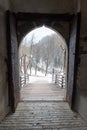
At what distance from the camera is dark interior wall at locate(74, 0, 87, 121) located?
3.91 metres

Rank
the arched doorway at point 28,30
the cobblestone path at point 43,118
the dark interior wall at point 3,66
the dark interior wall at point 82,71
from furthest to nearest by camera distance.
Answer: the arched doorway at point 28,30
the dark interior wall at point 82,71
the dark interior wall at point 3,66
the cobblestone path at point 43,118

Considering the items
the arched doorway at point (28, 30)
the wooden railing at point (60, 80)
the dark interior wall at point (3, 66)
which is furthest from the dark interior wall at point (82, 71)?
the wooden railing at point (60, 80)

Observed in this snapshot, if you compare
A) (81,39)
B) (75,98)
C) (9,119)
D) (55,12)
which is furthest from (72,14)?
(9,119)

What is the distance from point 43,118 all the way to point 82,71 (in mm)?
1413

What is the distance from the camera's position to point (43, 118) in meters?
3.98

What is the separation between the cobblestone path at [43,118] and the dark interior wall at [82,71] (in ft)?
0.87

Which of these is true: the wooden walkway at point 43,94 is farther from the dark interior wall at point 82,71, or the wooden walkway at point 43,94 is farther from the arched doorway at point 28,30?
the dark interior wall at point 82,71

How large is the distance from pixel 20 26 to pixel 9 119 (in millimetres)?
2518

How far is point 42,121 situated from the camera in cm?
382

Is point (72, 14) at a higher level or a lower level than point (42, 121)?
higher

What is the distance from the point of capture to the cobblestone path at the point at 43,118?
3.52 m

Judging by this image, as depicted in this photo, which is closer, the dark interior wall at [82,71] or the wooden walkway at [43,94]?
the dark interior wall at [82,71]

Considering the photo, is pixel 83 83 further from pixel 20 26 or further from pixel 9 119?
pixel 20 26

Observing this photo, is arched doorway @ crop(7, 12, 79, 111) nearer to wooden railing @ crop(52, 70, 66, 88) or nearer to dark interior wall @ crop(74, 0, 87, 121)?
dark interior wall @ crop(74, 0, 87, 121)
